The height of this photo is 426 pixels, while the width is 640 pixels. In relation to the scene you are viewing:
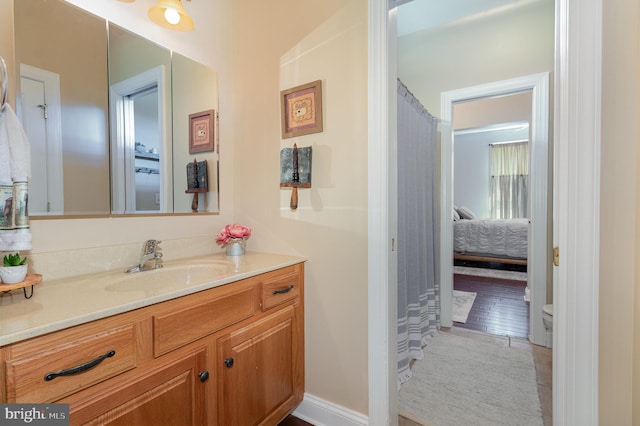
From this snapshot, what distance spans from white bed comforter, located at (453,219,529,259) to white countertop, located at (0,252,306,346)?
474 centimetres

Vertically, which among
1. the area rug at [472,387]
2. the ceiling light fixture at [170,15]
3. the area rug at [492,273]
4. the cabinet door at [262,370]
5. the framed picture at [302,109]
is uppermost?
the ceiling light fixture at [170,15]

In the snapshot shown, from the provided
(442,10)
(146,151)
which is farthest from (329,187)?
(442,10)

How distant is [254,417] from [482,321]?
2.51m

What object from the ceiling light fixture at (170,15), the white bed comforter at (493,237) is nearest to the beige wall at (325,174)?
the ceiling light fixture at (170,15)

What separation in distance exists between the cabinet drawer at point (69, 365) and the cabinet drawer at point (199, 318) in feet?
0.29

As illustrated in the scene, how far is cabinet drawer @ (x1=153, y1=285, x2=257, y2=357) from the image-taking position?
3.10ft

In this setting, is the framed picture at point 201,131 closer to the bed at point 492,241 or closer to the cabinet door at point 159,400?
the cabinet door at point 159,400

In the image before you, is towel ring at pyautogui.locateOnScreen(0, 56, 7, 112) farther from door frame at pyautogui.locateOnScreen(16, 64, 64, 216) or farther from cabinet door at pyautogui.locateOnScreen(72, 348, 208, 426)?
cabinet door at pyautogui.locateOnScreen(72, 348, 208, 426)

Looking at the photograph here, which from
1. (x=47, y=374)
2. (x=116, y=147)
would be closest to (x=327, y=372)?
(x=47, y=374)

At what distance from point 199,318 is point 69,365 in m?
0.37

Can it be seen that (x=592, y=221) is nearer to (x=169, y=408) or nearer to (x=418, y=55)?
(x=169, y=408)

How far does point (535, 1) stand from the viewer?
250cm

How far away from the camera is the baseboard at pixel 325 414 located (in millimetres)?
1439

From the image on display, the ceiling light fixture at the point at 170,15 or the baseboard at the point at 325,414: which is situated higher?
the ceiling light fixture at the point at 170,15
